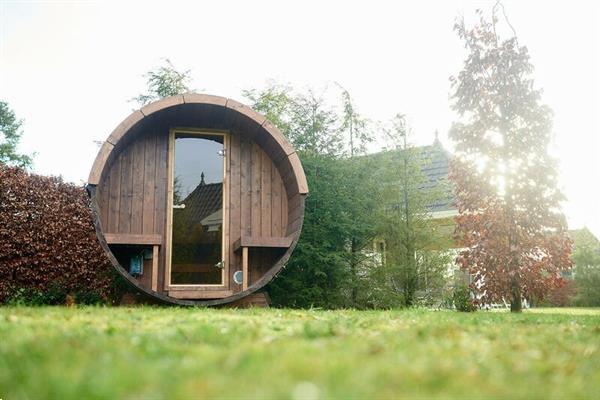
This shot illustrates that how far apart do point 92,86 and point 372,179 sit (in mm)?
5594

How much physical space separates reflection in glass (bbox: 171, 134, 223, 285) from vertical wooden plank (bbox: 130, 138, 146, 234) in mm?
456

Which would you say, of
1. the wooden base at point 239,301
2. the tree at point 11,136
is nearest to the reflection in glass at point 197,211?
the wooden base at point 239,301

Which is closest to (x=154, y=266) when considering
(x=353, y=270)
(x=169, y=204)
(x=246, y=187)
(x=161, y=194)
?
(x=169, y=204)

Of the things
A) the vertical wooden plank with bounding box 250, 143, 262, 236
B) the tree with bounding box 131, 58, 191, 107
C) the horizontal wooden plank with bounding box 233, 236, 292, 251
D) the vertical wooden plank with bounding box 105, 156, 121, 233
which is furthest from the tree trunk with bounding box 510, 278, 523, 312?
the tree with bounding box 131, 58, 191, 107

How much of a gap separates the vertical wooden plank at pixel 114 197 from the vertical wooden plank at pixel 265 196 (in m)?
2.01

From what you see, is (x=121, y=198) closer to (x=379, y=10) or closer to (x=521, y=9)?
(x=379, y=10)

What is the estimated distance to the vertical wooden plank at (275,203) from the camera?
7.76 metres

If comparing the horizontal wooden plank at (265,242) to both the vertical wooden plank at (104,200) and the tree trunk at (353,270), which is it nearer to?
the vertical wooden plank at (104,200)

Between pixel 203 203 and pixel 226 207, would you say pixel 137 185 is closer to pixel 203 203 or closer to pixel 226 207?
pixel 203 203

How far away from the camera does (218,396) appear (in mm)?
1565

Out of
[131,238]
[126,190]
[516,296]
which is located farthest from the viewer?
[516,296]

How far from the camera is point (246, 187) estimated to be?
7805 millimetres

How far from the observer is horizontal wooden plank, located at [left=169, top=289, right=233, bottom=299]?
696 centimetres

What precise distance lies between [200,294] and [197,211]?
1.19 m
